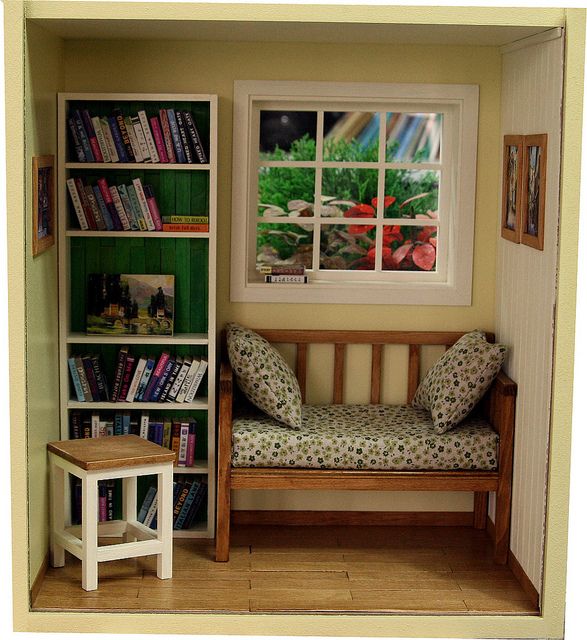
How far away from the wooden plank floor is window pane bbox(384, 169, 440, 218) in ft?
5.36

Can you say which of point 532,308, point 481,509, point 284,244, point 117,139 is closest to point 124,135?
point 117,139

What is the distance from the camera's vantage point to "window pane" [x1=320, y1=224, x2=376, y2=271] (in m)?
5.75

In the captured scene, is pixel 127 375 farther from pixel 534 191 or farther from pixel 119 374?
pixel 534 191

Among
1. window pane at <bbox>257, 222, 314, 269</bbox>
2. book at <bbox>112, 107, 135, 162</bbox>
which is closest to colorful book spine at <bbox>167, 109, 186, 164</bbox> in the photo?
book at <bbox>112, 107, 135, 162</bbox>

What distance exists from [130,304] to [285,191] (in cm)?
99

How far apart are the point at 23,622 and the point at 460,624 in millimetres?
1778

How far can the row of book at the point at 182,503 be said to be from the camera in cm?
539

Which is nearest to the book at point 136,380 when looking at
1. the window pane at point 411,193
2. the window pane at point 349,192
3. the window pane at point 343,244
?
the window pane at point 343,244

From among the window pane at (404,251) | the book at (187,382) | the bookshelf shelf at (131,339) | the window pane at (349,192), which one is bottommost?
the book at (187,382)

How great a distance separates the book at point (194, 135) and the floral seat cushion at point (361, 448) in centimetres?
126

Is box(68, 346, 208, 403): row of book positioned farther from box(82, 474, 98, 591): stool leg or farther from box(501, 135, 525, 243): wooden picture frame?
box(501, 135, 525, 243): wooden picture frame

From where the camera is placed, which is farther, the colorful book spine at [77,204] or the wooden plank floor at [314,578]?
the colorful book spine at [77,204]

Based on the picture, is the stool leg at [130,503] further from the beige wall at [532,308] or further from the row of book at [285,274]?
the beige wall at [532,308]

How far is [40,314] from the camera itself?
4.75m
